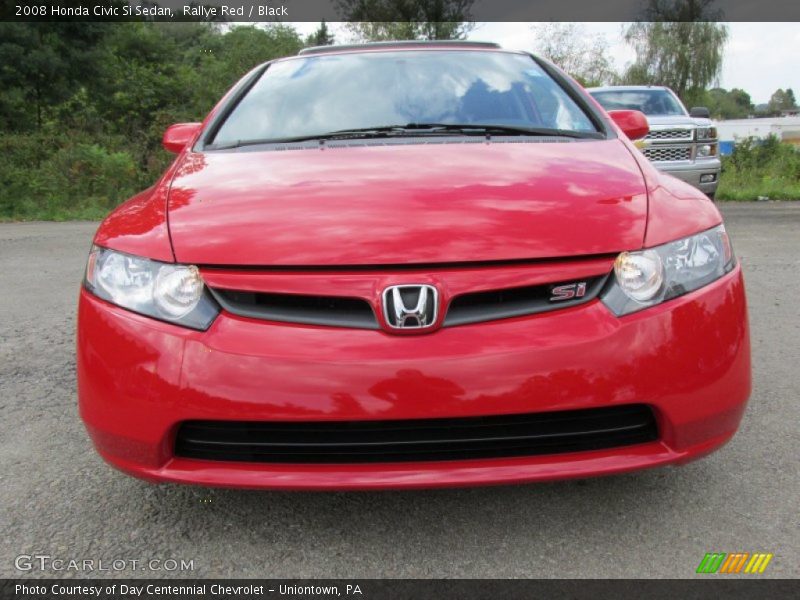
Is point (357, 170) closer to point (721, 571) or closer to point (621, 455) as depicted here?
point (621, 455)

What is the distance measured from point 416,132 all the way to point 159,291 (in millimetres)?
1164

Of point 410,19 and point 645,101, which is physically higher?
point 410,19

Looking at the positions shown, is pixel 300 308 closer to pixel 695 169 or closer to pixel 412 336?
pixel 412 336

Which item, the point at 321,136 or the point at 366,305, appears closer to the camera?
the point at 366,305

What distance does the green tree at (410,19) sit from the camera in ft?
99.9

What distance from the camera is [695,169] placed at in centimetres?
919

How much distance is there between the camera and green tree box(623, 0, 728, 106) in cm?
3484

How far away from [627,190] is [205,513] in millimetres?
1482

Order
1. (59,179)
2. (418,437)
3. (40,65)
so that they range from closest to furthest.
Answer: (418,437) < (59,179) < (40,65)

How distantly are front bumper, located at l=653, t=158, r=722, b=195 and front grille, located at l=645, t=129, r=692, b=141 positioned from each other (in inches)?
13.1

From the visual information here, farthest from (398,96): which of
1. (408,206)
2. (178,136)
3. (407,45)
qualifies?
(408,206)

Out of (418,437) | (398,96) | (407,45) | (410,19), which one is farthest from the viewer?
(410,19)

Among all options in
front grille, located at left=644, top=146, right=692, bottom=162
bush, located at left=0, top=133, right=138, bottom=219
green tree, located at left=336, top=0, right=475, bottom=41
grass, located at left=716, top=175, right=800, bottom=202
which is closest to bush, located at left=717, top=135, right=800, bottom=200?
grass, located at left=716, top=175, right=800, bottom=202

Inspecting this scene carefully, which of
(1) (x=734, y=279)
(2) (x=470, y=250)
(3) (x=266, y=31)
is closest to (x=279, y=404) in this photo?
(2) (x=470, y=250)
